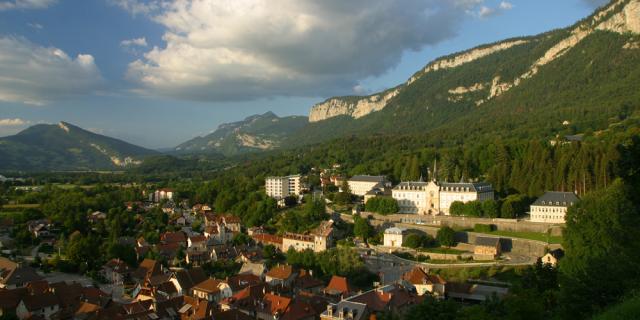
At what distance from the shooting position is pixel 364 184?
3017 inches

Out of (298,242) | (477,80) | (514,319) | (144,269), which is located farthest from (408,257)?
(477,80)

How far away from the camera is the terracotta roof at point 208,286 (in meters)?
40.0

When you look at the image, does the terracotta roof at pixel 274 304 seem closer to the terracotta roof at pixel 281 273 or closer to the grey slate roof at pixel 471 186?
Answer: the terracotta roof at pixel 281 273

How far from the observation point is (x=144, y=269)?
4844cm

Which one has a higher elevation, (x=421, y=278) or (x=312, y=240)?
(x=312, y=240)

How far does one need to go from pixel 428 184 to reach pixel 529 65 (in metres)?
93.0

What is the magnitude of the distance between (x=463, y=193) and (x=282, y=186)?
3515 cm

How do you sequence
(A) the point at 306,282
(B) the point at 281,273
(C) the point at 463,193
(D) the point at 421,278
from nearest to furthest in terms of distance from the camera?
(D) the point at 421,278, (A) the point at 306,282, (B) the point at 281,273, (C) the point at 463,193

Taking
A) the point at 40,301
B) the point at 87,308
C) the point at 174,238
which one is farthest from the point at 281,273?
the point at 174,238

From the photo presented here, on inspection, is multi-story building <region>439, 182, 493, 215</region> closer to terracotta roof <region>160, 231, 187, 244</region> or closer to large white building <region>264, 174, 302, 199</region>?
large white building <region>264, 174, 302, 199</region>

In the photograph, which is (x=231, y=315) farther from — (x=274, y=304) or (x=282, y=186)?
(x=282, y=186)

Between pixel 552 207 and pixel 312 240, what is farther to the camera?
pixel 312 240

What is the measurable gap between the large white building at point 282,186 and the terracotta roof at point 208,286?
4513 cm

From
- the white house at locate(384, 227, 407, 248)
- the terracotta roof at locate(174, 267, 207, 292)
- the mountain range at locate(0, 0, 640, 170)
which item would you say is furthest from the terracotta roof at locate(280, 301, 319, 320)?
the mountain range at locate(0, 0, 640, 170)
